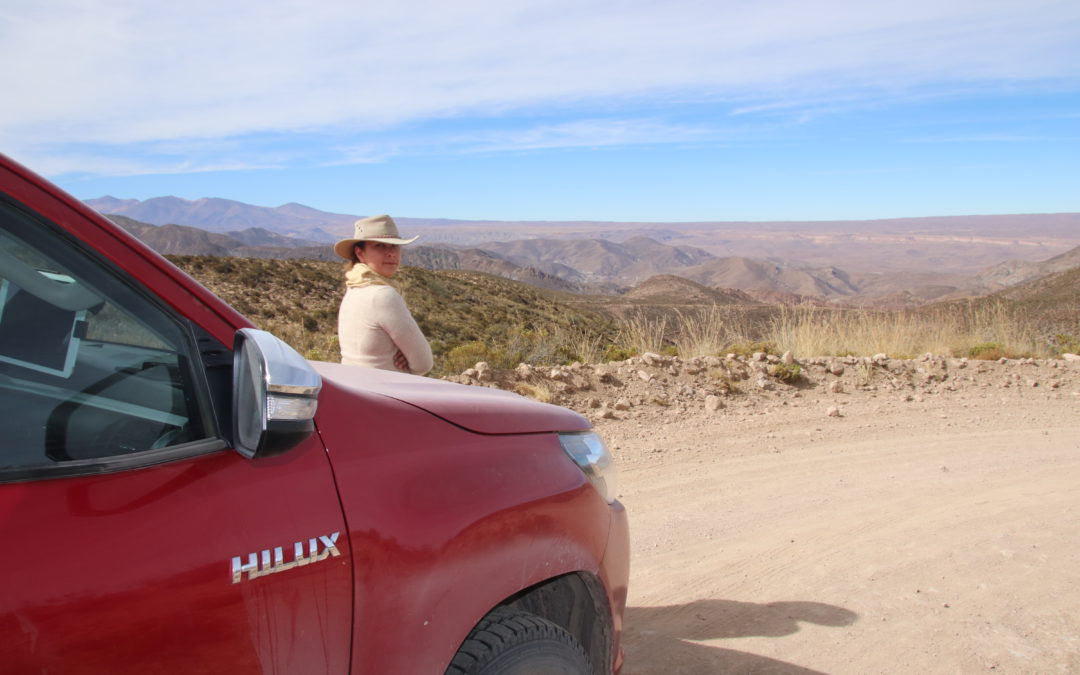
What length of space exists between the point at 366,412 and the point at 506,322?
2605 cm

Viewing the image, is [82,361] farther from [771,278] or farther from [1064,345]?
[771,278]

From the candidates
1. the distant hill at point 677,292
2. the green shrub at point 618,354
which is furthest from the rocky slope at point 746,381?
the distant hill at point 677,292

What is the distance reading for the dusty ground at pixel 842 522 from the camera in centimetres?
373

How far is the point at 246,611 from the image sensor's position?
1.53 m

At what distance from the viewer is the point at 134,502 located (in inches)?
56.6

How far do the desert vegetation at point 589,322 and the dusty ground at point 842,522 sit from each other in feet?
6.93

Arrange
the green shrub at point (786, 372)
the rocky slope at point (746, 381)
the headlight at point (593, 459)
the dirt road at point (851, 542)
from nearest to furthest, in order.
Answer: the headlight at point (593, 459)
the dirt road at point (851, 542)
the rocky slope at point (746, 381)
the green shrub at point (786, 372)

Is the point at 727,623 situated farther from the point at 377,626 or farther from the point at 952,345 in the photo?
the point at 952,345

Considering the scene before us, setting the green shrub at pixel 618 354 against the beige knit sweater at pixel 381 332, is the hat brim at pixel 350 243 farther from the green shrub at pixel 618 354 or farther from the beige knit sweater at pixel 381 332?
the green shrub at pixel 618 354

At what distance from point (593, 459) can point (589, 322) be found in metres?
30.5

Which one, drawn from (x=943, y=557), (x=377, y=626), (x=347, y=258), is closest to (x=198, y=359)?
(x=377, y=626)

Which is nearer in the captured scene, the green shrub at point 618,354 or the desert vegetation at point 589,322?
the green shrub at point 618,354

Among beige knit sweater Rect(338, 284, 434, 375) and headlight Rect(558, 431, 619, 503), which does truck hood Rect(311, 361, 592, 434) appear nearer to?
headlight Rect(558, 431, 619, 503)

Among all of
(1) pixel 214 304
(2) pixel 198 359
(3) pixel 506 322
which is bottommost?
(3) pixel 506 322
